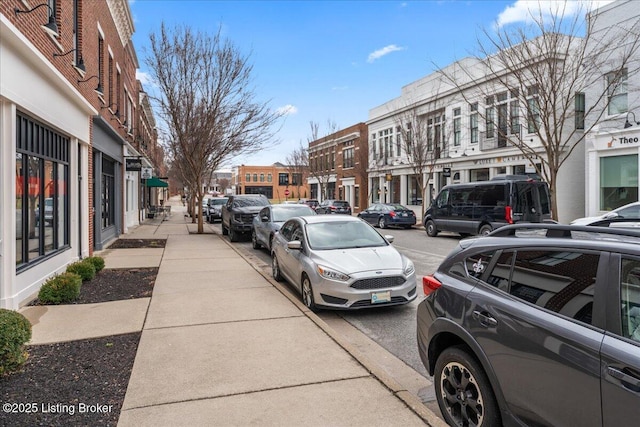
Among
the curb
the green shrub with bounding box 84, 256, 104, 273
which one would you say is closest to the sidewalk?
the curb

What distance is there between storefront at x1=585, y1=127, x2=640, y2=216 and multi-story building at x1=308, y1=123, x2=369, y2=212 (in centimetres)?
2229

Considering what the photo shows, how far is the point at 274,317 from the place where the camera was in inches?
239

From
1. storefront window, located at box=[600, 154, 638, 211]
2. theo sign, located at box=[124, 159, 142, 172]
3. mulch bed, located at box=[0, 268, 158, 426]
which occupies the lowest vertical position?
mulch bed, located at box=[0, 268, 158, 426]

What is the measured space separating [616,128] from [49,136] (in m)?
19.7

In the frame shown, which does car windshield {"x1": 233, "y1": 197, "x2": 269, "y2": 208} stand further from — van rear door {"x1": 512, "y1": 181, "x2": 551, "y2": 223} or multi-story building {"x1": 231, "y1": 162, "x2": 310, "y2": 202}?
multi-story building {"x1": 231, "y1": 162, "x2": 310, "y2": 202}

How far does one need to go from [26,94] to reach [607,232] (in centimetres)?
787

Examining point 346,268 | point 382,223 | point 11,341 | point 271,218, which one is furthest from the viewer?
point 382,223

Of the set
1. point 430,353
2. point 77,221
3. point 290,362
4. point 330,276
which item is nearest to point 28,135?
point 77,221

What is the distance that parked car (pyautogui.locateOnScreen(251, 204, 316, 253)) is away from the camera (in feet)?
41.6

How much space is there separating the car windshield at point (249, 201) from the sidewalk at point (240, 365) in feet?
33.4

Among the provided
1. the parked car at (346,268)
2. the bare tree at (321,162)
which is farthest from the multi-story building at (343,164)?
the parked car at (346,268)

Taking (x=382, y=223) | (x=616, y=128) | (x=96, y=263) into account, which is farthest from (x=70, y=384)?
(x=382, y=223)

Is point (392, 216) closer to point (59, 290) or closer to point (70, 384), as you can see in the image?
point (59, 290)

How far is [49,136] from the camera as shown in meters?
8.44
